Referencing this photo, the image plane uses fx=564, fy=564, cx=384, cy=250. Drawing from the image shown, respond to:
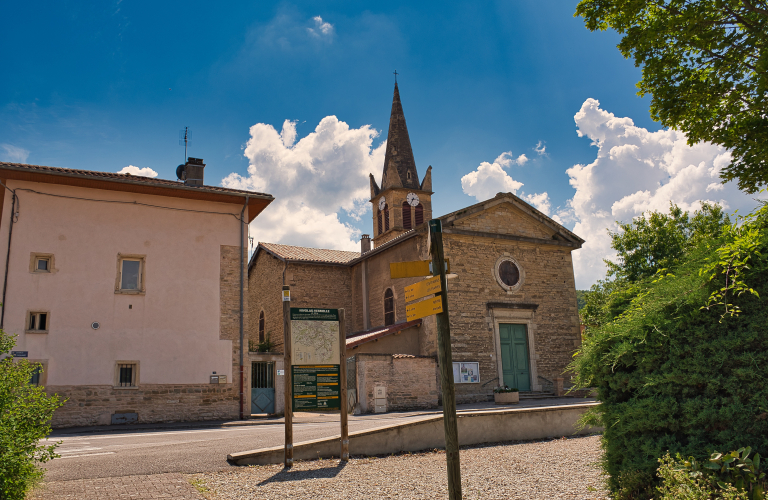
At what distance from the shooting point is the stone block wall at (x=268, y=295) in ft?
87.1

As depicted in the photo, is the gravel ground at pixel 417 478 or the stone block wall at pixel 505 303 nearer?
the gravel ground at pixel 417 478

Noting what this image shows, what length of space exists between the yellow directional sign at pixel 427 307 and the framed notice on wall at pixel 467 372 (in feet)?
52.1

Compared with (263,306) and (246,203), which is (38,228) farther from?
(263,306)

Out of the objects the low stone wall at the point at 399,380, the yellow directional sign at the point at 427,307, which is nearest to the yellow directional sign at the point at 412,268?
the yellow directional sign at the point at 427,307

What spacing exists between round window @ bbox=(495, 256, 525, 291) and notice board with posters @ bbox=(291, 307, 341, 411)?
1509 centimetres

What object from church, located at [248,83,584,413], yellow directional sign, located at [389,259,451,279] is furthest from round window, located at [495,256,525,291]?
yellow directional sign, located at [389,259,451,279]

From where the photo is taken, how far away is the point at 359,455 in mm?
8250

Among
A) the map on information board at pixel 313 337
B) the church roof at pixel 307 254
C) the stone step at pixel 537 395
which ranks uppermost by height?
the church roof at pixel 307 254

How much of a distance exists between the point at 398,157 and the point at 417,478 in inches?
1263

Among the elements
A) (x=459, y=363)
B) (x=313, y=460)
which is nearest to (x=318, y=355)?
(x=313, y=460)

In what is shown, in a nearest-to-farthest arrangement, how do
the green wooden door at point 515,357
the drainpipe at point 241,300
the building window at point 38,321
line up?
the building window at point 38,321, the drainpipe at point 241,300, the green wooden door at point 515,357

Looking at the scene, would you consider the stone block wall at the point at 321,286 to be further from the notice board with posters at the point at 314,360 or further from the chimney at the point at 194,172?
the notice board with posters at the point at 314,360

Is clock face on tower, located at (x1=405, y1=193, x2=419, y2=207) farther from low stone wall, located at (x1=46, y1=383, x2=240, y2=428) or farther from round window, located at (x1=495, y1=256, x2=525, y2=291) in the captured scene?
low stone wall, located at (x1=46, y1=383, x2=240, y2=428)

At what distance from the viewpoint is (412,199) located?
118ft
